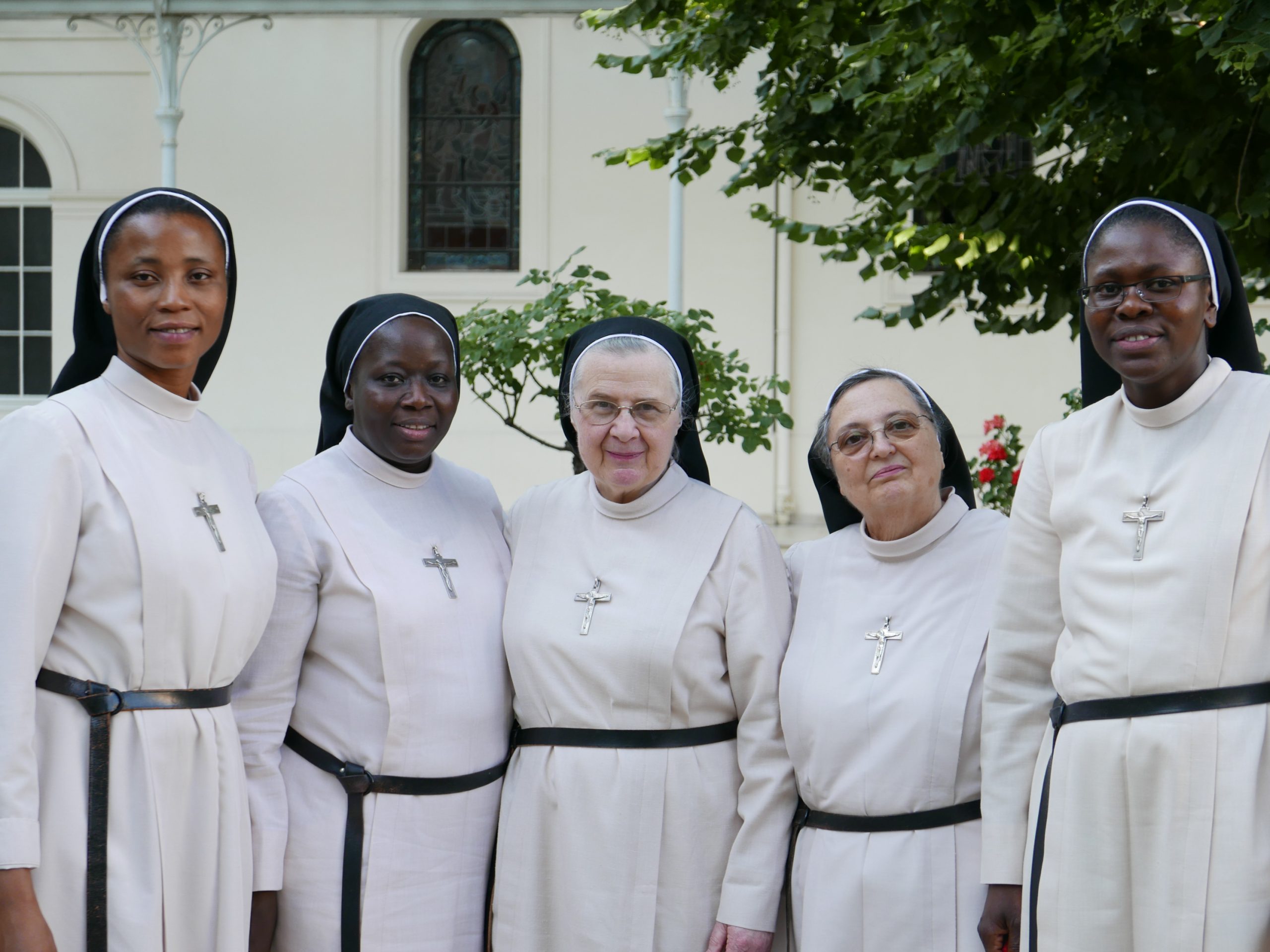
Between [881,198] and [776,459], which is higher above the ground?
[881,198]

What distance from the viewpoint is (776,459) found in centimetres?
1148

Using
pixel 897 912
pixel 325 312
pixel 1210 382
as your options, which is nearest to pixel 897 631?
pixel 897 912

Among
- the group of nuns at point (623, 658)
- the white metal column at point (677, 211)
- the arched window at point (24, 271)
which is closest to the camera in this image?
the group of nuns at point (623, 658)

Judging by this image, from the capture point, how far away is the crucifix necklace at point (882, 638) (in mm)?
2996

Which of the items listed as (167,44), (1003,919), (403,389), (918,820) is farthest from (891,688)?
(167,44)

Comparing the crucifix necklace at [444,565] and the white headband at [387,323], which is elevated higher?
the white headband at [387,323]

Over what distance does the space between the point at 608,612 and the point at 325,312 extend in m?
9.55

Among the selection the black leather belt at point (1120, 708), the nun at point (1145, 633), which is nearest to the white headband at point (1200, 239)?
the nun at point (1145, 633)

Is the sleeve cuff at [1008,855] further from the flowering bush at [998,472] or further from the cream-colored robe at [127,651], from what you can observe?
the flowering bush at [998,472]

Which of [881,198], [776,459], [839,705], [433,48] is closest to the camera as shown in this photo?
[839,705]

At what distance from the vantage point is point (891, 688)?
2953mm

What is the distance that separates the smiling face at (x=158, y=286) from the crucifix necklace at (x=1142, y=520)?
183cm

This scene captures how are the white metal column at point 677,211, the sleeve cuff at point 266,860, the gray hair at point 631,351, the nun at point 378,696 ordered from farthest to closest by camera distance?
1. the white metal column at point 677,211
2. the gray hair at point 631,351
3. the nun at point 378,696
4. the sleeve cuff at point 266,860

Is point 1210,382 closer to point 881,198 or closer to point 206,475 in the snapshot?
point 206,475
